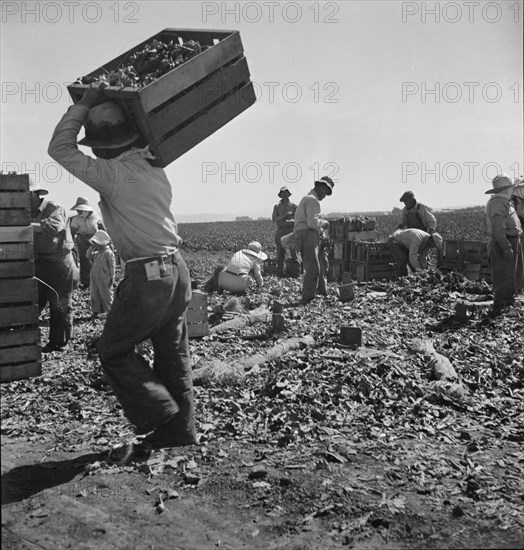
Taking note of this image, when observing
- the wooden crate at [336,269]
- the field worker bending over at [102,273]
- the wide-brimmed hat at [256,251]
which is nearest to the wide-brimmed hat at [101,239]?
the field worker bending over at [102,273]

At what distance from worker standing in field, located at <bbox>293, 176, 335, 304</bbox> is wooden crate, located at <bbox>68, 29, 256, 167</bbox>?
7064 mm

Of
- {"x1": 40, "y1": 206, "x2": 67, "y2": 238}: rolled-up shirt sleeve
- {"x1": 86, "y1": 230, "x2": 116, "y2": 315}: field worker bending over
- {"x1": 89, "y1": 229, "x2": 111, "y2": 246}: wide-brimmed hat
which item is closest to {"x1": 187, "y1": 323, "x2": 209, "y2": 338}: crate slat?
{"x1": 40, "y1": 206, "x2": 67, "y2": 238}: rolled-up shirt sleeve

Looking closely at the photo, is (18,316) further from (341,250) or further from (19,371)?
(341,250)

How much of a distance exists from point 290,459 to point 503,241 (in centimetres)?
694

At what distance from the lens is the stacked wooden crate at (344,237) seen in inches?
650

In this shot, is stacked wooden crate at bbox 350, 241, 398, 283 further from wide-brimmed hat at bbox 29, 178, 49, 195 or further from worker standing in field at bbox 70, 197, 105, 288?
wide-brimmed hat at bbox 29, 178, 49, 195

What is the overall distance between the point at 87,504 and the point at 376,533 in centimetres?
176

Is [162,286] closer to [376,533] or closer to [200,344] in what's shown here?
[376,533]

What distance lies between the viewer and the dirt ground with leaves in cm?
366

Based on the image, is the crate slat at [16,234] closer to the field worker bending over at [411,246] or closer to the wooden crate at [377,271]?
the field worker bending over at [411,246]

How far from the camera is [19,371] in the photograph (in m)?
5.38

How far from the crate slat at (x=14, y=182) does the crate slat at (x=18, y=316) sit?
1032mm

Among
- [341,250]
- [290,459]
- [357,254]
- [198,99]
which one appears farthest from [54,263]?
[341,250]

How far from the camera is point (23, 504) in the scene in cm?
385
